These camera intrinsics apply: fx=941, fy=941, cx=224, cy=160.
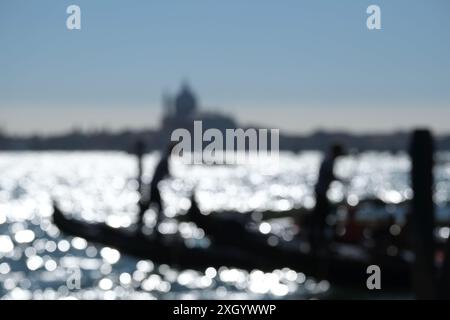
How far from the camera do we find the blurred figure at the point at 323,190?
513 inches

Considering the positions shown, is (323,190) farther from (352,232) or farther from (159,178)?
(159,178)

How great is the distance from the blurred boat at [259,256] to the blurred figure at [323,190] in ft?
1.98

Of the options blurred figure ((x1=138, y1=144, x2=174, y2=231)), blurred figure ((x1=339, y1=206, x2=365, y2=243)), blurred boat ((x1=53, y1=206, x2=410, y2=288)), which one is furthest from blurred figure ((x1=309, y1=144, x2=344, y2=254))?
blurred figure ((x1=138, y1=144, x2=174, y2=231))

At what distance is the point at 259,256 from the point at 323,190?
9.93 feet

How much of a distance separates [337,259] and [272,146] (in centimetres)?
807

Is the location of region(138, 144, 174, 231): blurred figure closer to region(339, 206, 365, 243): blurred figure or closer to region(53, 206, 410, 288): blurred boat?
region(53, 206, 410, 288): blurred boat

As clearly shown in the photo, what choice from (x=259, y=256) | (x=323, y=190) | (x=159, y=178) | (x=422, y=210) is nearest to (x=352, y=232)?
(x=259, y=256)

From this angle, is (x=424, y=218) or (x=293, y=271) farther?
(x=293, y=271)

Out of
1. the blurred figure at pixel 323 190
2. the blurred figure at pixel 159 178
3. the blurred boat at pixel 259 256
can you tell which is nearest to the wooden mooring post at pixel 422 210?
the blurred figure at pixel 323 190

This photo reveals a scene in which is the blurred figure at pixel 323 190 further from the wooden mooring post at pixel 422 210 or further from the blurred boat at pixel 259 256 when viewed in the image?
the wooden mooring post at pixel 422 210

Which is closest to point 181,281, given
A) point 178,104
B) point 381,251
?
point 381,251

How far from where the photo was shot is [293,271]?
1513cm
